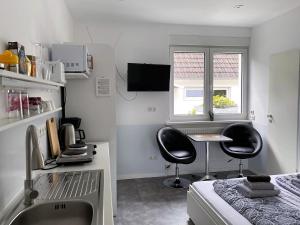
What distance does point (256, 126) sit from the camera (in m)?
4.51

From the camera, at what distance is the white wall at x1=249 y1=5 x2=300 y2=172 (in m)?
3.65

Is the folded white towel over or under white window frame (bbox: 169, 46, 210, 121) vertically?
under

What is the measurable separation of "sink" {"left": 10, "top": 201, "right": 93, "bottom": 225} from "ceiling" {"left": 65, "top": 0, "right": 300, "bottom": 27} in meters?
2.69

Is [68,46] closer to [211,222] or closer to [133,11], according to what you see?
[133,11]

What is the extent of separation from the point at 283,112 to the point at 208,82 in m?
1.37

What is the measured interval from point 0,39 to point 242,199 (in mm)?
2093

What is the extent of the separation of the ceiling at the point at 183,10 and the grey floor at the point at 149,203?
8.72 ft

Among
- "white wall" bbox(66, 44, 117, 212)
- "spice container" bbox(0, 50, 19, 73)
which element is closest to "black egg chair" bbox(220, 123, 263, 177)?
Answer: "white wall" bbox(66, 44, 117, 212)

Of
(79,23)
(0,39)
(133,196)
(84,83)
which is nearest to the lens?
(0,39)

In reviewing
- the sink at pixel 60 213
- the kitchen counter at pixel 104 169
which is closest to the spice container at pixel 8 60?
the sink at pixel 60 213

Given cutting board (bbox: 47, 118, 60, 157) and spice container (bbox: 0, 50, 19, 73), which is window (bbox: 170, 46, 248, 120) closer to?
cutting board (bbox: 47, 118, 60, 157)

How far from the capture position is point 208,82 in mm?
4598

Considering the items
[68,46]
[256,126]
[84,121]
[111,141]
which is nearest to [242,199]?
[111,141]

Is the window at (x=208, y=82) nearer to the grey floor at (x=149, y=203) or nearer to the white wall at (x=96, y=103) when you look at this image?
the grey floor at (x=149, y=203)
